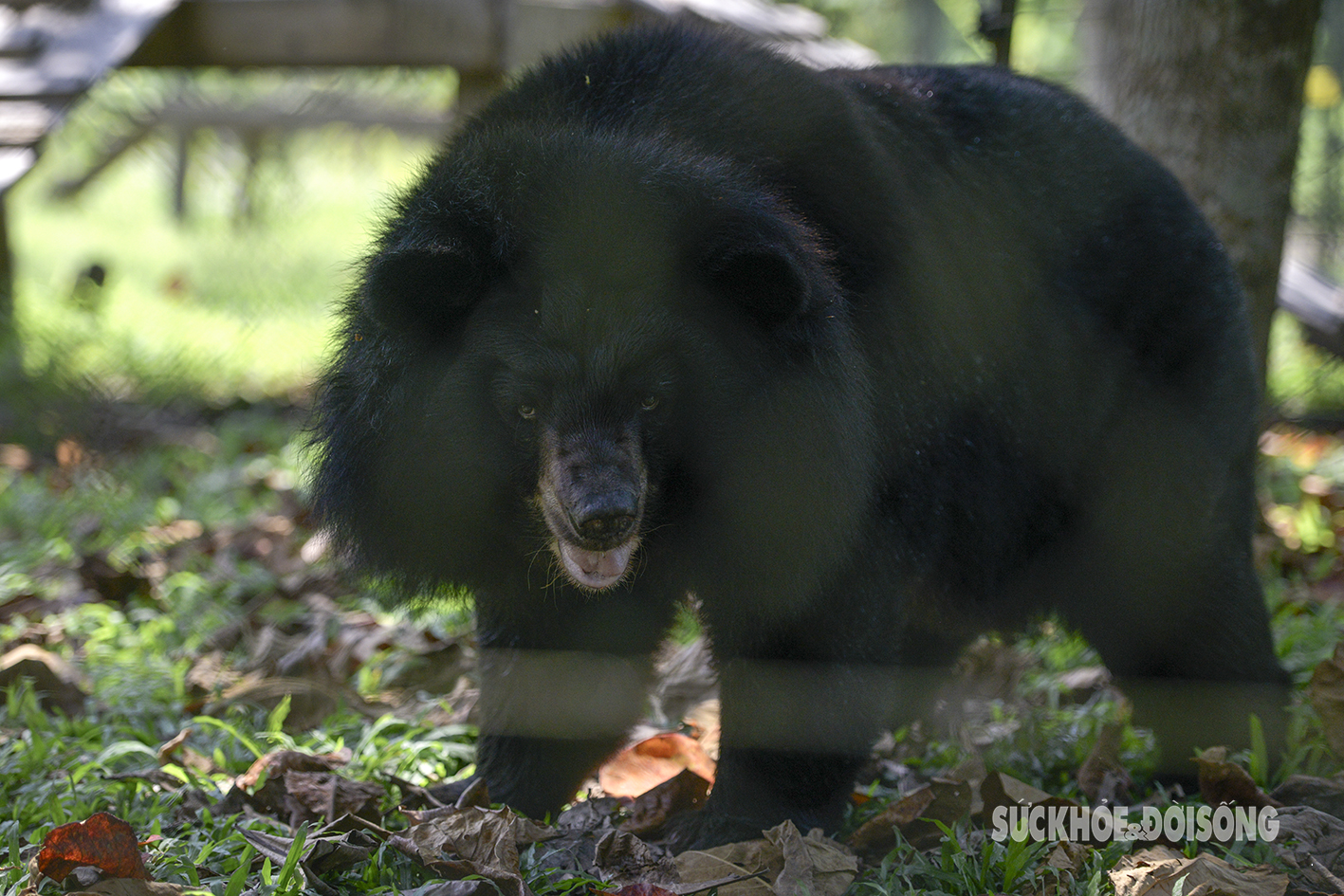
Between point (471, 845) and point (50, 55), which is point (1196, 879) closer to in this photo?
point (471, 845)

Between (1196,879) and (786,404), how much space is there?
129cm

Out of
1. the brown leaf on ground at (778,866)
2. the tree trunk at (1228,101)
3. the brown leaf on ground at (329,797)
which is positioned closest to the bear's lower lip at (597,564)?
the brown leaf on ground at (778,866)

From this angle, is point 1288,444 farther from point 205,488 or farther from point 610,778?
point 205,488

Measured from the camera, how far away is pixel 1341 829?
8.55 feet

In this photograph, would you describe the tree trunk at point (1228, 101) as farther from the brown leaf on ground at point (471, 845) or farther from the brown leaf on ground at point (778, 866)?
the brown leaf on ground at point (471, 845)

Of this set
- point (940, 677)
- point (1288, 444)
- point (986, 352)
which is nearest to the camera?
point (986, 352)

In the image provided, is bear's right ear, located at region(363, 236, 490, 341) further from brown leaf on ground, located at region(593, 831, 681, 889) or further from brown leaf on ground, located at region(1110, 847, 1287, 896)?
brown leaf on ground, located at region(1110, 847, 1287, 896)

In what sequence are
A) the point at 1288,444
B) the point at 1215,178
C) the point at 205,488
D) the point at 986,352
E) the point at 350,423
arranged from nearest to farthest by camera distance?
the point at 350,423, the point at 986,352, the point at 1215,178, the point at 205,488, the point at 1288,444

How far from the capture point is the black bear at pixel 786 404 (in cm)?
237

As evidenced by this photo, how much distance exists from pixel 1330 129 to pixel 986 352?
831 centimetres

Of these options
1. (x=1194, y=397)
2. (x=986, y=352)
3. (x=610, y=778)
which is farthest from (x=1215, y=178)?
(x=610, y=778)

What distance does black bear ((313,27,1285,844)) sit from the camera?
237cm

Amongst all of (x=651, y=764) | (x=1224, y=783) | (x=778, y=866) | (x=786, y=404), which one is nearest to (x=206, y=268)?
(x=651, y=764)

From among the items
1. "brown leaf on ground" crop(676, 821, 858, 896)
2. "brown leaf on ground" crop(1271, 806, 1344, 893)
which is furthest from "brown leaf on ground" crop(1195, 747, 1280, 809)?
"brown leaf on ground" crop(676, 821, 858, 896)
